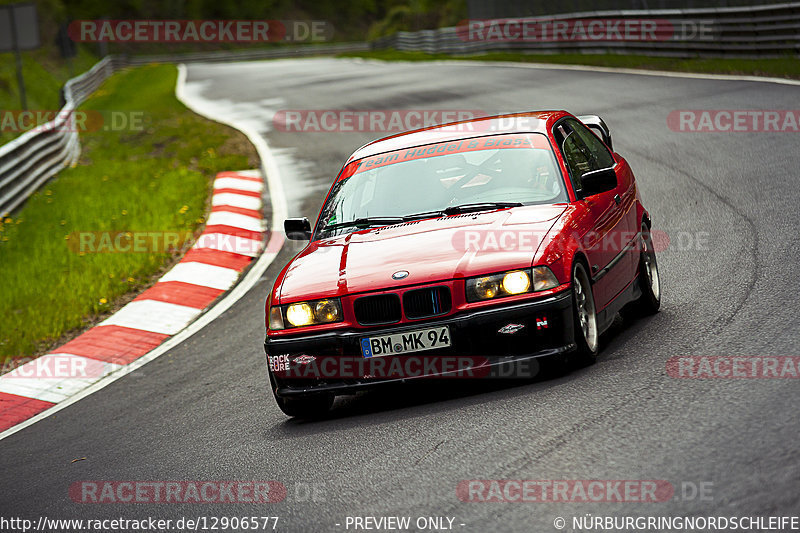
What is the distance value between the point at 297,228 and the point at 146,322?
3322 mm

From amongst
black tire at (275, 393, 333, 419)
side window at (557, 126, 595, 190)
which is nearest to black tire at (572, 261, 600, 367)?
side window at (557, 126, 595, 190)

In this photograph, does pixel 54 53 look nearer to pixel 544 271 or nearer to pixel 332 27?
pixel 332 27

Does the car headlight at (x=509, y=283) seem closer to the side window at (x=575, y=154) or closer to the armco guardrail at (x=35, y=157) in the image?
the side window at (x=575, y=154)

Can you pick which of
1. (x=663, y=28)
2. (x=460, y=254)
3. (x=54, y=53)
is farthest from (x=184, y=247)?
(x=54, y=53)

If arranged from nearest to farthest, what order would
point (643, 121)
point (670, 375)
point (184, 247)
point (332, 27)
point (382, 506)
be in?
point (382, 506) < point (670, 375) < point (184, 247) < point (643, 121) < point (332, 27)

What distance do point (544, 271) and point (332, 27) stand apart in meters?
95.4

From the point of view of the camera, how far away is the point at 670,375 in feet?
18.7

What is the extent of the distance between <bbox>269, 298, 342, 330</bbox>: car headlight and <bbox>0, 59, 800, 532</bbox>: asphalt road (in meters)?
0.60

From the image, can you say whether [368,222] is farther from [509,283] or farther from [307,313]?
[509,283]

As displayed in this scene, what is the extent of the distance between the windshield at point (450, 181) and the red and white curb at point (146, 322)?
9.44 feet

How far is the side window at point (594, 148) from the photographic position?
300 inches

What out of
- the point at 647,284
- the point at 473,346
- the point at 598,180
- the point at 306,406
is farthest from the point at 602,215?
the point at 306,406

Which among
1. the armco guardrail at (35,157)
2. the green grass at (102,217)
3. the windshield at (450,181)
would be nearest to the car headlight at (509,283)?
the windshield at (450,181)

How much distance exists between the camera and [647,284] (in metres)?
7.43
